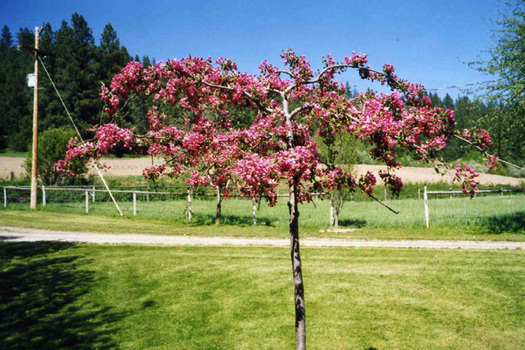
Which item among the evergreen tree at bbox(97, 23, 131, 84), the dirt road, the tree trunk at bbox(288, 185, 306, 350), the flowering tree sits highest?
the evergreen tree at bbox(97, 23, 131, 84)

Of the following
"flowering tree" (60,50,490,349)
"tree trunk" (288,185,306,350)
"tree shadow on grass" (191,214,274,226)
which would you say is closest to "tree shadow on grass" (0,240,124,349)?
"flowering tree" (60,50,490,349)

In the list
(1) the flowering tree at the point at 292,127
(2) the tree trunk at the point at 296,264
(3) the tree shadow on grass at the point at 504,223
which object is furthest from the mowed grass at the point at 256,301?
(3) the tree shadow on grass at the point at 504,223

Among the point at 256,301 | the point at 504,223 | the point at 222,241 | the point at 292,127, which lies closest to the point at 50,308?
the point at 256,301

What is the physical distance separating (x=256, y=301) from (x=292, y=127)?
4.03 m

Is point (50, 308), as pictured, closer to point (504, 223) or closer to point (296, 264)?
point (296, 264)

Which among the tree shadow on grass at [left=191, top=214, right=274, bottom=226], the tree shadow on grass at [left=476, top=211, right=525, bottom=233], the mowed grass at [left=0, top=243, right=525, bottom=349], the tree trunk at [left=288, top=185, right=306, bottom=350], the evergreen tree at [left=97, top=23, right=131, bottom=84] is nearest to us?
the tree trunk at [left=288, top=185, right=306, bottom=350]

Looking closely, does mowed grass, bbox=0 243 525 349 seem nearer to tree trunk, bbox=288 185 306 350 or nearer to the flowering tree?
tree trunk, bbox=288 185 306 350

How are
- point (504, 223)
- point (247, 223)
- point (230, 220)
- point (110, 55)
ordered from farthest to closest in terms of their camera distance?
point (110, 55)
point (230, 220)
point (247, 223)
point (504, 223)

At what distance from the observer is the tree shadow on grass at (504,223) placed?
14423 mm

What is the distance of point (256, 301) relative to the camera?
6.61 m

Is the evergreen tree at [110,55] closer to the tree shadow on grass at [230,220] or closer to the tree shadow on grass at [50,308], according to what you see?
the tree shadow on grass at [230,220]

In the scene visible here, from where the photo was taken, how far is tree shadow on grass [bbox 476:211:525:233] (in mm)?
14423

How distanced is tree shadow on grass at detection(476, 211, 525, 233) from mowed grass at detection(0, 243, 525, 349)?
541 cm

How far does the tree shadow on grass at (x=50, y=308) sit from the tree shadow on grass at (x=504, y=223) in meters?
14.1
